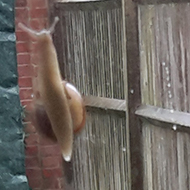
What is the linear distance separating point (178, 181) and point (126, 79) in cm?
50

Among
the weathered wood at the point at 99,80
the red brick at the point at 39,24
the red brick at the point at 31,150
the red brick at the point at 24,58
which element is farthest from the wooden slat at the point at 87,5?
the red brick at the point at 31,150

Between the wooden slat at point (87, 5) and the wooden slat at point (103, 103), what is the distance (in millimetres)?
402

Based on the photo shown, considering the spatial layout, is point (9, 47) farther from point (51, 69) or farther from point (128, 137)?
point (128, 137)

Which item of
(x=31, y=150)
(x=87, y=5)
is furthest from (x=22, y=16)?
(x=31, y=150)

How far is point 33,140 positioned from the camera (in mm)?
2807

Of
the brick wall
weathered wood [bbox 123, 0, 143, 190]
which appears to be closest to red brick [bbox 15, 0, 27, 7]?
the brick wall

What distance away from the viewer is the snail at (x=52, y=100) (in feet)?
6.59

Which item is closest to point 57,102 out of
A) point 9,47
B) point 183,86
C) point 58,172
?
point 9,47

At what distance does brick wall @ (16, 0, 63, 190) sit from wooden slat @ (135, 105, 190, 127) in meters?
0.38

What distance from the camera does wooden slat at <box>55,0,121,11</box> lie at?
262cm

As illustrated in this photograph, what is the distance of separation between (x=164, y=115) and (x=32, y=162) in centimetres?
87

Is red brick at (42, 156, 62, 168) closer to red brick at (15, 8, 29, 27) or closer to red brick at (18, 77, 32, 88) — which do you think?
red brick at (18, 77, 32, 88)

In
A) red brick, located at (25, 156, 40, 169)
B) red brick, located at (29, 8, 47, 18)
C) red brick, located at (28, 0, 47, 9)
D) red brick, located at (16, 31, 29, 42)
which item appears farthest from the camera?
red brick, located at (25, 156, 40, 169)

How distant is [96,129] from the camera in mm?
2844
